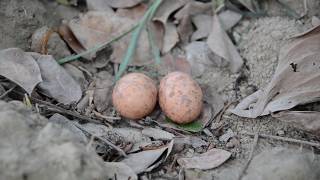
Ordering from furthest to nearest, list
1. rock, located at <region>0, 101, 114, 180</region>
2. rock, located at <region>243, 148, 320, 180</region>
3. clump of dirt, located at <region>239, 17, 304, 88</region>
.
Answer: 1. clump of dirt, located at <region>239, 17, 304, 88</region>
2. rock, located at <region>243, 148, 320, 180</region>
3. rock, located at <region>0, 101, 114, 180</region>

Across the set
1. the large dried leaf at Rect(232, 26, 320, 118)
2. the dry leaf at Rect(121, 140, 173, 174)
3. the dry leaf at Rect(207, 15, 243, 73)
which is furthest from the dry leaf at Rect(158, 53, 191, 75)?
the dry leaf at Rect(121, 140, 173, 174)

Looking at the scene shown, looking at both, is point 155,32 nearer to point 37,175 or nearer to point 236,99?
point 236,99

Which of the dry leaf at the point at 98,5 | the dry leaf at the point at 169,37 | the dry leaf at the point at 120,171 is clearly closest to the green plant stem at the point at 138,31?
the dry leaf at the point at 169,37

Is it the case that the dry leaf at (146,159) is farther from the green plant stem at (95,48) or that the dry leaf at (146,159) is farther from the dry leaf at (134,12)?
the dry leaf at (134,12)

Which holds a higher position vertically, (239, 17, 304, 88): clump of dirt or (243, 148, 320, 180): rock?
(239, 17, 304, 88): clump of dirt

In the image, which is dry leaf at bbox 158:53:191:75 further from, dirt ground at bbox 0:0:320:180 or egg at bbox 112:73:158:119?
egg at bbox 112:73:158:119
